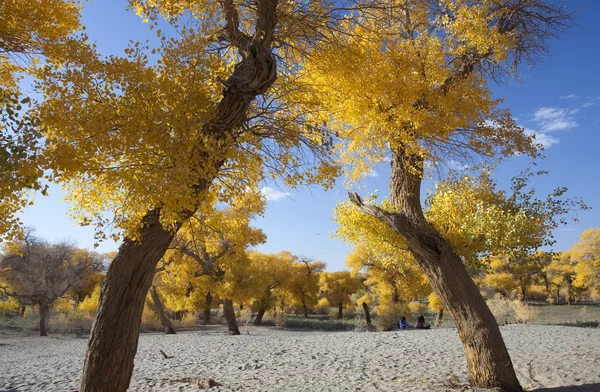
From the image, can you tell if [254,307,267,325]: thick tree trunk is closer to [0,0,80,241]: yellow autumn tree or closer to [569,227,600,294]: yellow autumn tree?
[0,0,80,241]: yellow autumn tree

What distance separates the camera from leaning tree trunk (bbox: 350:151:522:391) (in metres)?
6.01

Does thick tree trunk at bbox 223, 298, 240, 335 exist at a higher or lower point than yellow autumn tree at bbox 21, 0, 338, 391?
lower

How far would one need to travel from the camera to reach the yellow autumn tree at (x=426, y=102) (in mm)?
5953

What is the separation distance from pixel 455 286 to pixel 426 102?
10.3 ft

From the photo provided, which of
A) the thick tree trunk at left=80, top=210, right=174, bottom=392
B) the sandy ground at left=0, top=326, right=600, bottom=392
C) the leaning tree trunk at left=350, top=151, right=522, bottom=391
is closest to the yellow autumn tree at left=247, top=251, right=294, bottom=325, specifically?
the sandy ground at left=0, top=326, right=600, bottom=392

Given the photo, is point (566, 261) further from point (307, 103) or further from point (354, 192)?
point (307, 103)

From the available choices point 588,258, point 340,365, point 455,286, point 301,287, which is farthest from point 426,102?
point 588,258

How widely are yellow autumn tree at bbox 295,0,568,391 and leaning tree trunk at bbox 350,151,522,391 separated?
0.6 inches

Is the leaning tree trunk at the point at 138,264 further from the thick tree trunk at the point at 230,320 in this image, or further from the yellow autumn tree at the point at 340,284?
the yellow autumn tree at the point at 340,284

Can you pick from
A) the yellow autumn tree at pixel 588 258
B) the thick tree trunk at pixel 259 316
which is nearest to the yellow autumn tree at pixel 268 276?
the thick tree trunk at pixel 259 316

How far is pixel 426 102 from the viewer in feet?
20.8

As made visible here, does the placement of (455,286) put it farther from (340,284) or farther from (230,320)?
(340,284)

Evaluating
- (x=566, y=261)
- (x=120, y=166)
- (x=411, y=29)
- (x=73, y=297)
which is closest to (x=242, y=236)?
(x=411, y=29)

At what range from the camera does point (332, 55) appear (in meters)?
5.67
